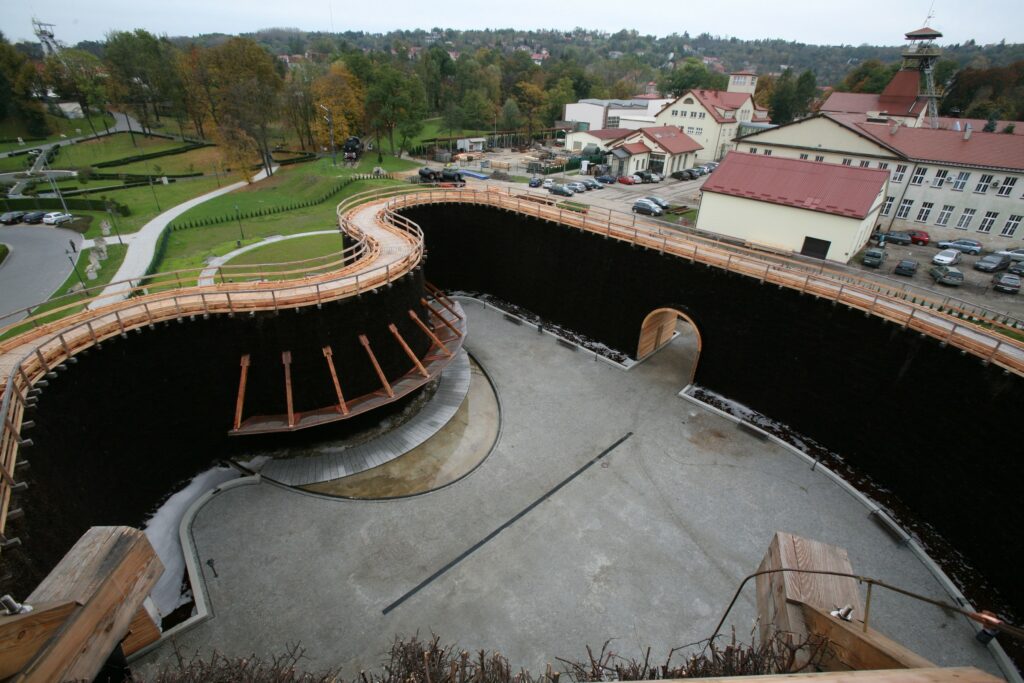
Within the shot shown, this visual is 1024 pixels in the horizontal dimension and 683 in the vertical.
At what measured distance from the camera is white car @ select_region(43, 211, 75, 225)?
1751 inches

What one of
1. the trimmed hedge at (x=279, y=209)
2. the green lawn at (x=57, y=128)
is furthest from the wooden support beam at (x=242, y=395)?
the green lawn at (x=57, y=128)

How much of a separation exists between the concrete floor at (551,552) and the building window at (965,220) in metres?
37.2

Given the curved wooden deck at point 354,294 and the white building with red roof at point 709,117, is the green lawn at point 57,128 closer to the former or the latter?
the curved wooden deck at point 354,294

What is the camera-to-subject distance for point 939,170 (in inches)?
1548

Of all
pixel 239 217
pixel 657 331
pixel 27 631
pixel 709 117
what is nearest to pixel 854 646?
pixel 27 631

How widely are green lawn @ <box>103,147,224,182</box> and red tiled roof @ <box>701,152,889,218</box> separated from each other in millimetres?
62549

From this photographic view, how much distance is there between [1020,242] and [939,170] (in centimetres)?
813

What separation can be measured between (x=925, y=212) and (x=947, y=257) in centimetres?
1070

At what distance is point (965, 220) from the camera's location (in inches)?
1553

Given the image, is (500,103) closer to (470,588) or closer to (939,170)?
(939,170)

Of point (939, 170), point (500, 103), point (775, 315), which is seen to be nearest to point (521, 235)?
point (775, 315)

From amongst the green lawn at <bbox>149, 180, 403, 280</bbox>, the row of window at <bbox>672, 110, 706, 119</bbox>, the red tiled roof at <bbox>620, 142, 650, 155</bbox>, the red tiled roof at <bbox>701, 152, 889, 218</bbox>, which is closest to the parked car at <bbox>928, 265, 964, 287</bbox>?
the red tiled roof at <bbox>701, 152, 889, 218</bbox>

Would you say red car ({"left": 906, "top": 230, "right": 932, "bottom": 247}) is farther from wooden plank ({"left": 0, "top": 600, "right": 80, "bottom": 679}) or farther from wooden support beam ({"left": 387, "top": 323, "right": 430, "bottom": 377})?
wooden plank ({"left": 0, "top": 600, "right": 80, "bottom": 679})

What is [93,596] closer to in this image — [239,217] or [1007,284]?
[1007,284]
